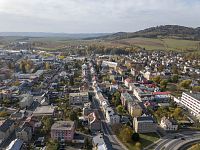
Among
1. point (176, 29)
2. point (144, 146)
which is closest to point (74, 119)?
point (144, 146)

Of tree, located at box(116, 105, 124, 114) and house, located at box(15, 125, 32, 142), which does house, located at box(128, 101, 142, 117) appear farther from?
house, located at box(15, 125, 32, 142)

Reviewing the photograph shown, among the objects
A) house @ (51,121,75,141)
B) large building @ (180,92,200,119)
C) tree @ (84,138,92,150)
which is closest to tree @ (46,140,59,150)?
house @ (51,121,75,141)

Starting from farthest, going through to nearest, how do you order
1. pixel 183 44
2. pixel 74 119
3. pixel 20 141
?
pixel 183 44
pixel 74 119
pixel 20 141

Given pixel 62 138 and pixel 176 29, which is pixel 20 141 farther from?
pixel 176 29

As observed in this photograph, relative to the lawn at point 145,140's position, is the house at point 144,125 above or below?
above

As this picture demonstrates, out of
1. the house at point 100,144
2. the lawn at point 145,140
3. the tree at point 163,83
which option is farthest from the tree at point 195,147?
the tree at point 163,83

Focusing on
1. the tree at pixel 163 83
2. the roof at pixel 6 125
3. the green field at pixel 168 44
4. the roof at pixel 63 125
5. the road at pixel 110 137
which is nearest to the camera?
the road at pixel 110 137

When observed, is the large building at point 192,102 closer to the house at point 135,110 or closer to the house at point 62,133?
the house at point 135,110
